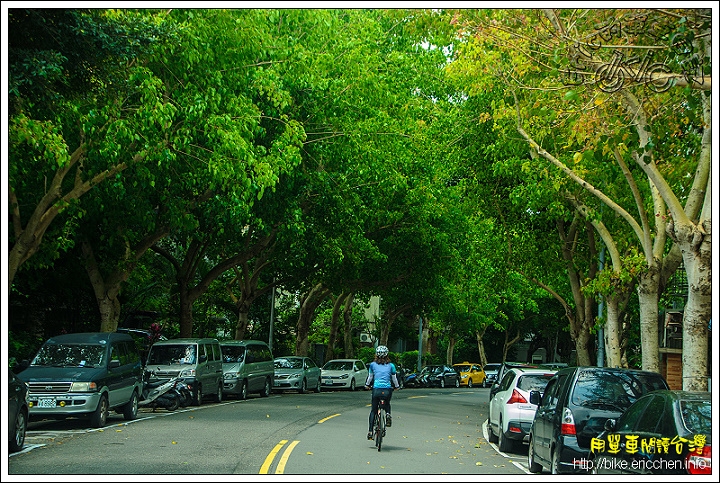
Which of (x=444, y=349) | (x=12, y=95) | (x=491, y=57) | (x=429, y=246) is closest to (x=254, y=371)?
(x=429, y=246)

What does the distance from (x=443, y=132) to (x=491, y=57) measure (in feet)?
36.6

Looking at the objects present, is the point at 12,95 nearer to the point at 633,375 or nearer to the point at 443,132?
the point at 633,375

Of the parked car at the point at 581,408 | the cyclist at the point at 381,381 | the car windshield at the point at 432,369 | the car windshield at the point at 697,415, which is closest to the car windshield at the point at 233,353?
the cyclist at the point at 381,381

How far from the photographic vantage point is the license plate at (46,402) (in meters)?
17.5

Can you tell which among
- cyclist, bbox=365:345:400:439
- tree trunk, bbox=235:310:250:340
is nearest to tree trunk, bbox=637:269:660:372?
cyclist, bbox=365:345:400:439

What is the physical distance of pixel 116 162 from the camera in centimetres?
1759

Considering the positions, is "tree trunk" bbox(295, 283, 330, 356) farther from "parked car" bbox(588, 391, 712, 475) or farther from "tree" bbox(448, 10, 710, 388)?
"parked car" bbox(588, 391, 712, 475)

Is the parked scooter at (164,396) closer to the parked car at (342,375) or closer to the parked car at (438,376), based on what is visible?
the parked car at (342,375)

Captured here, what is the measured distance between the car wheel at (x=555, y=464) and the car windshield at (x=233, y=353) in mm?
19425

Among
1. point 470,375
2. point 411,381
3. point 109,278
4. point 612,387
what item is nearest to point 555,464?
point 612,387

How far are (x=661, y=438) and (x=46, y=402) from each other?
1333cm

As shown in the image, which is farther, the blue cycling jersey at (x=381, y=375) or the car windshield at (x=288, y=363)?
the car windshield at (x=288, y=363)

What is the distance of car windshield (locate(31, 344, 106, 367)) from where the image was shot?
736 inches

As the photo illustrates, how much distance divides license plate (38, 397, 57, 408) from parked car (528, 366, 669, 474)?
10.1 metres
